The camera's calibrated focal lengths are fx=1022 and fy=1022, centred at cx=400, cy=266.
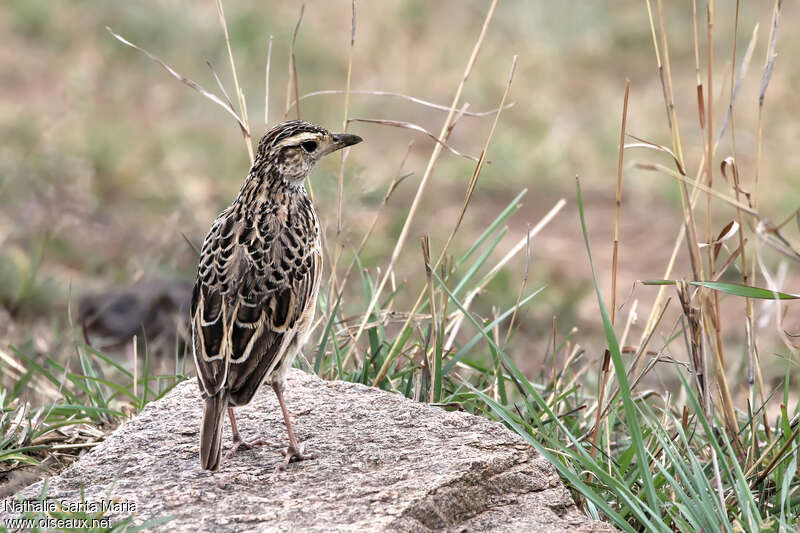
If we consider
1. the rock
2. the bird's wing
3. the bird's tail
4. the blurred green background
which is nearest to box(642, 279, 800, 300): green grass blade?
the rock

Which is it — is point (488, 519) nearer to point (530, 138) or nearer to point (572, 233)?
point (572, 233)

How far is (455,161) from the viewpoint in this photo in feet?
41.0

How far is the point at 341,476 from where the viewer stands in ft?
12.9

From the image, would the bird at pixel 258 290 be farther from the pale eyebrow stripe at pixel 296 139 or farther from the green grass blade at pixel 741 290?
the green grass blade at pixel 741 290

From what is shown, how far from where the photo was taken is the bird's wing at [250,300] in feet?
13.0

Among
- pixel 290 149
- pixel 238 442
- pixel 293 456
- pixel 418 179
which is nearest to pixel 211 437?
pixel 293 456

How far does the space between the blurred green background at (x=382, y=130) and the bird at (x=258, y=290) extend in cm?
319

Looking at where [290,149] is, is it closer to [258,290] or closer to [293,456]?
[258,290]

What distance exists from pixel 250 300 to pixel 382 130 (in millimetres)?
9332

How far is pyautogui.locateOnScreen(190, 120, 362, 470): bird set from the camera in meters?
3.92

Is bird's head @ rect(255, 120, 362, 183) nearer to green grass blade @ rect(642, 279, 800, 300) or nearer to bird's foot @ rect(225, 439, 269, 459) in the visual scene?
bird's foot @ rect(225, 439, 269, 459)

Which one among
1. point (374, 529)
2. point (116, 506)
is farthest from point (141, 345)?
point (374, 529)

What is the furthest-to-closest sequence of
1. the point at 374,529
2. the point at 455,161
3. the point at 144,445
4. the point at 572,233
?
the point at 455,161 < the point at 572,233 < the point at 144,445 < the point at 374,529

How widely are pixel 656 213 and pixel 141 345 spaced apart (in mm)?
6479
